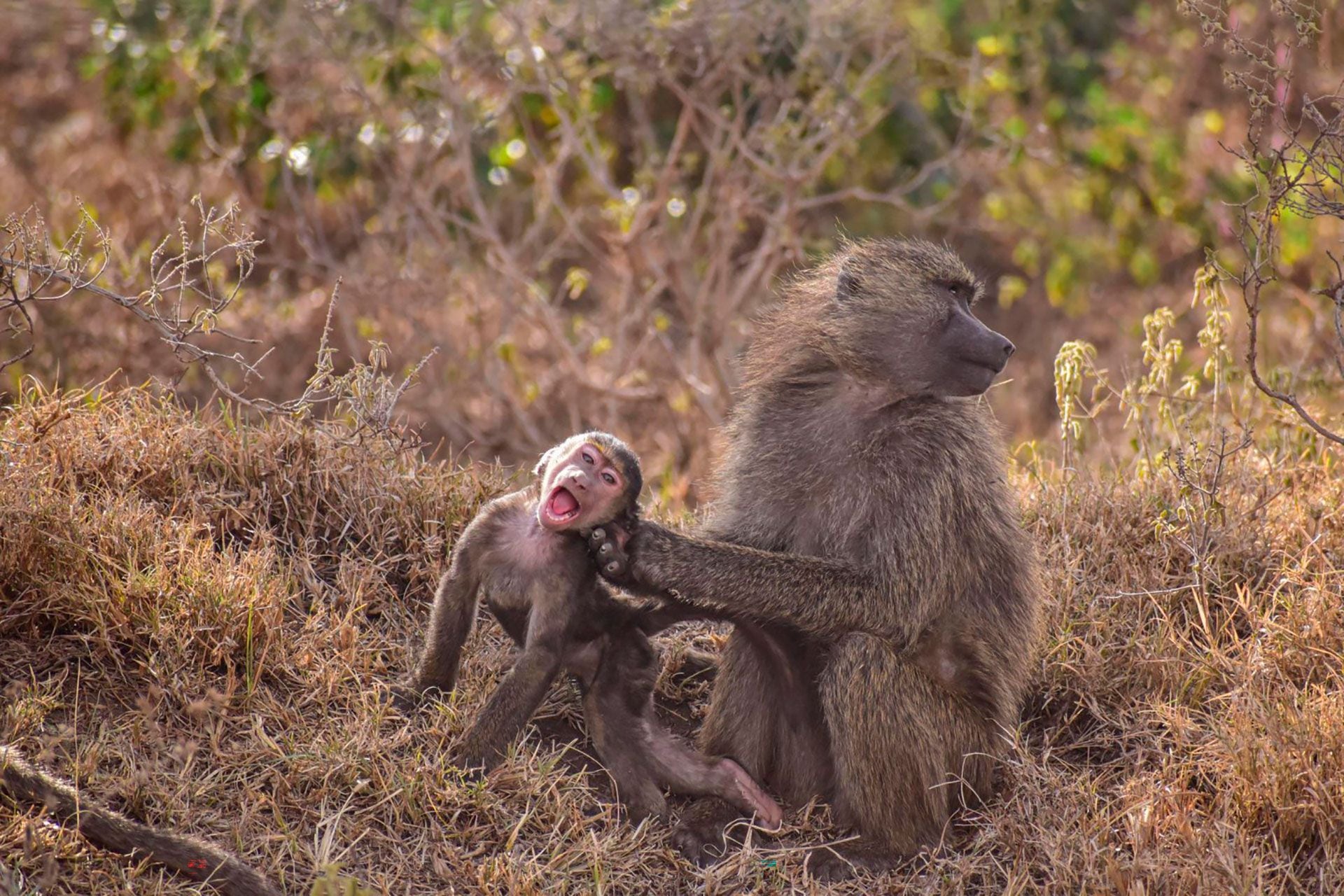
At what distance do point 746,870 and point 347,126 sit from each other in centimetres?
500

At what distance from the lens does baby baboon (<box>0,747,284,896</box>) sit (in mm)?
2775

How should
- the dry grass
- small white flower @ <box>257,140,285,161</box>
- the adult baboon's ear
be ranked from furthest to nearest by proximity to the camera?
small white flower @ <box>257,140,285,161</box> < the adult baboon's ear < the dry grass

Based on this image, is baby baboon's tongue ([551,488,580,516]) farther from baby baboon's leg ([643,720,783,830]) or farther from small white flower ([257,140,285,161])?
small white flower ([257,140,285,161])

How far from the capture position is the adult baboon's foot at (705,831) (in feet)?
10.7

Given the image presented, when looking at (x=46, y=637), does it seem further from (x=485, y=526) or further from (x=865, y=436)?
(x=865, y=436)

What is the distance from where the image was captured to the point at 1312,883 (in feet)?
9.84

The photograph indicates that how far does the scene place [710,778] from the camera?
344 centimetres

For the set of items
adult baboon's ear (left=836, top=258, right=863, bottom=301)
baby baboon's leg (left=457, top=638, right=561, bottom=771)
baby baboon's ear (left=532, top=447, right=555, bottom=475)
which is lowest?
baby baboon's leg (left=457, top=638, right=561, bottom=771)

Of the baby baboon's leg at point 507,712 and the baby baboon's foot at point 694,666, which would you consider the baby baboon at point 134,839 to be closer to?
the baby baboon's leg at point 507,712

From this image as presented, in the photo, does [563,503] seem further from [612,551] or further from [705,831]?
[705,831]

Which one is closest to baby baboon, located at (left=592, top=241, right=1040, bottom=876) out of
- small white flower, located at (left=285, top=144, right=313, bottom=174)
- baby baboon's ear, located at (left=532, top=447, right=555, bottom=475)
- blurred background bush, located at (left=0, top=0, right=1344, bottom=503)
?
baby baboon's ear, located at (left=532, top=447, right=555, bottom=475)

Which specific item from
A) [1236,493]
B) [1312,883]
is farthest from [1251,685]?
[1236,493]

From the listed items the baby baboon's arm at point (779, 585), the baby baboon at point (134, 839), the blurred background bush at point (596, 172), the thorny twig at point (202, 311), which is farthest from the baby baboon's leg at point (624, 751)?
the blurred background bush at point (596, 172)

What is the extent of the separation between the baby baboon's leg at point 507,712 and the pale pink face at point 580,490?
30cm
